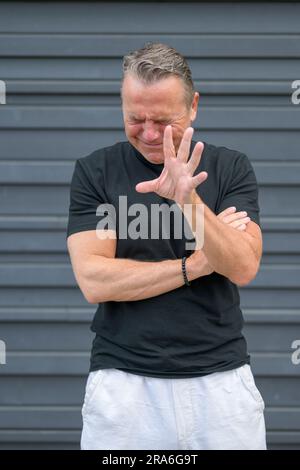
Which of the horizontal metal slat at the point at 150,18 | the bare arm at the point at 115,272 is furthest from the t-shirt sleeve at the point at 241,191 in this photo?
the horizontal metal slat at the point at 150,18

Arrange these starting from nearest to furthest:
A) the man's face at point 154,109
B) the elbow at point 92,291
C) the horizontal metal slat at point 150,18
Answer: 1. the man's face at point 154,109
2. the elbow at point 92,291
3. the horizontal metal slat at point 150,18

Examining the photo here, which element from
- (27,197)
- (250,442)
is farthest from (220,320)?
(27,197)

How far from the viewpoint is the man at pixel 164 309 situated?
2.73 metres

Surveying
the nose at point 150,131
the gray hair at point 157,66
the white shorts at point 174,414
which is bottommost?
the white shorts at point 174,414

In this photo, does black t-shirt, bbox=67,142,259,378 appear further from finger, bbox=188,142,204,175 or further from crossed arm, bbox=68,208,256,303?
finger, bbox=188,142,204,175

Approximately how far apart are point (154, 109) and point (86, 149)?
1971 mm

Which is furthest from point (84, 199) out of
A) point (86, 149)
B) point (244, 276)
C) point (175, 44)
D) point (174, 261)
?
point (175, 44)

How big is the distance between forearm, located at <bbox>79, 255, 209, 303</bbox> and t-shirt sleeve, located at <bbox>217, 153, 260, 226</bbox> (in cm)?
26

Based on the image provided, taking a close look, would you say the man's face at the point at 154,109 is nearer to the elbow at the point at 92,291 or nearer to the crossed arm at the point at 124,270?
the crossed arm at the point at 124,270

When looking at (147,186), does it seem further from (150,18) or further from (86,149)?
(150,18)

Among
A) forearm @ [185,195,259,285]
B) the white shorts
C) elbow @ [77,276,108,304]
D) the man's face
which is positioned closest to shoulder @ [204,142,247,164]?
the man's face

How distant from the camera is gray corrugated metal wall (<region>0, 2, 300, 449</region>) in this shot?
4.55 metres

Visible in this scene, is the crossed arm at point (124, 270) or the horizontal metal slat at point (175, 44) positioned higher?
the horizontal metal slat at point (175, 44)

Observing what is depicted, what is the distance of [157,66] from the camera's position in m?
2.71
